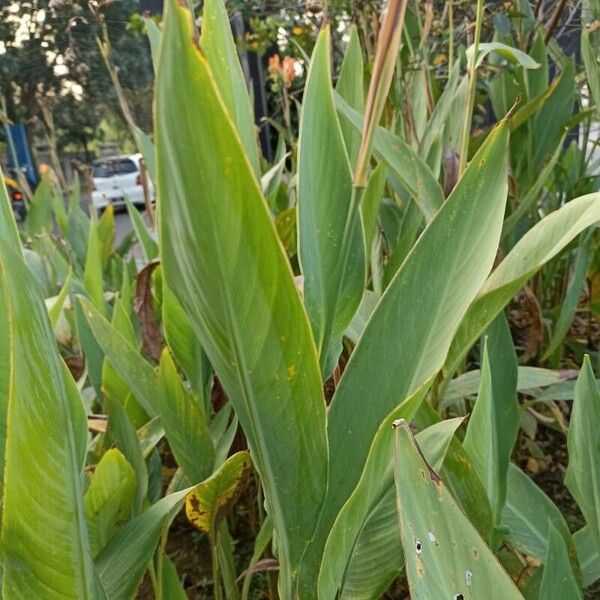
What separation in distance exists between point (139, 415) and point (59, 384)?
38 cm

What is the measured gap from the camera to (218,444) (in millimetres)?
617

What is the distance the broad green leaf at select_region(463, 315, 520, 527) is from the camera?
0.43 m

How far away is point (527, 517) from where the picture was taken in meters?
0.56

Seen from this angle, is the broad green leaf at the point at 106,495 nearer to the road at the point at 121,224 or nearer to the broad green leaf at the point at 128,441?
the broad green leaf at the point at 128,441

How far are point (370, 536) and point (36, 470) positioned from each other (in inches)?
7.4

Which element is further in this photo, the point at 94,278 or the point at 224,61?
the point at 94,278

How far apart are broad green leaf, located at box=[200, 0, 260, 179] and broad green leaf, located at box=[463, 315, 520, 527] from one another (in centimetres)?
20

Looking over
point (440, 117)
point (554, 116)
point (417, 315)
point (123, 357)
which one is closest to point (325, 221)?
point (417, 315)

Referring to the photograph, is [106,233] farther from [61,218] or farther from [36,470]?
[36,470]

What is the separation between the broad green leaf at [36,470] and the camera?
262 millimetres

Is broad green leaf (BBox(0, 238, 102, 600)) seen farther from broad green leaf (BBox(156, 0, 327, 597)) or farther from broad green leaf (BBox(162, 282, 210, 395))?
broad green leaf (BBox(162, 282, 210, 395))

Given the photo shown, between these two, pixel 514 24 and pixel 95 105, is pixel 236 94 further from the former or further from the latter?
pixel 95 105

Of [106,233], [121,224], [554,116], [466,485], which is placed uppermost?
[554,116]

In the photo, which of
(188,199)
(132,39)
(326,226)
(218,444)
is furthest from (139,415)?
(132,39)
